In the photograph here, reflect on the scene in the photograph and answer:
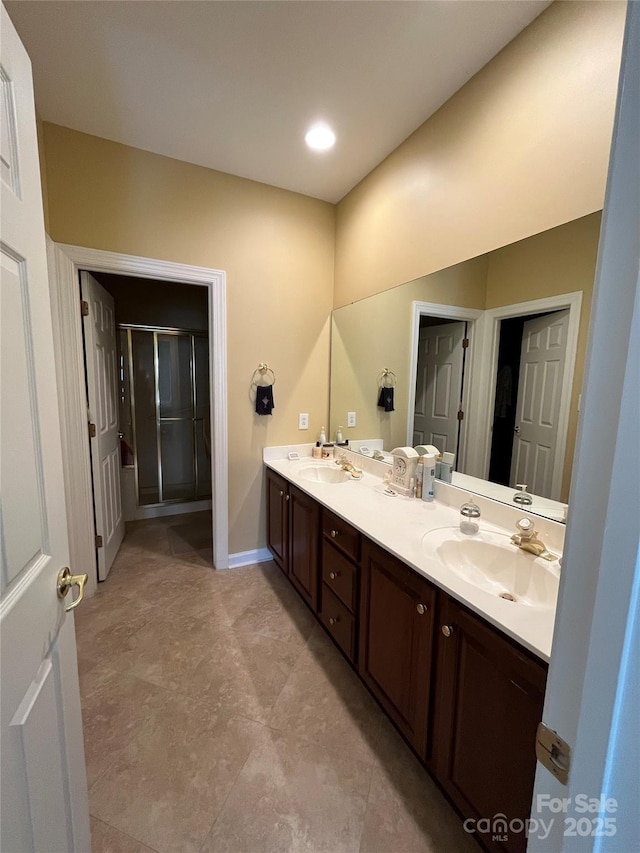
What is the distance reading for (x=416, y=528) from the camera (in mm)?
1451

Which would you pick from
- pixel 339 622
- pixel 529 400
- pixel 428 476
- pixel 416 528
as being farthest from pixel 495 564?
pixel 339 622

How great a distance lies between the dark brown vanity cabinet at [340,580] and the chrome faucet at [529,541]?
2.02ft

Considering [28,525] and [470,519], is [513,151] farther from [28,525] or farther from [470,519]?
[28,525]

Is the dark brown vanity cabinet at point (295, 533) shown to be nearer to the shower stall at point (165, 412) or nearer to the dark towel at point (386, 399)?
the dark towel at point (386, 399)

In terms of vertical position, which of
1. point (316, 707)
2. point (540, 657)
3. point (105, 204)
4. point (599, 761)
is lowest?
point (316, 707)

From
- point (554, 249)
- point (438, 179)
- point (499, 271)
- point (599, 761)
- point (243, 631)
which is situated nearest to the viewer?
point (599, 761)

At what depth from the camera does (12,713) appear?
61cm

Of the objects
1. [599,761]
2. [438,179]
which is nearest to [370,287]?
[438,179]

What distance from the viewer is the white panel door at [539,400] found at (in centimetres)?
132

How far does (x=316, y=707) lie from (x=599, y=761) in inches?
57.0

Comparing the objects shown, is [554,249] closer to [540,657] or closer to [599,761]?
[540,657]

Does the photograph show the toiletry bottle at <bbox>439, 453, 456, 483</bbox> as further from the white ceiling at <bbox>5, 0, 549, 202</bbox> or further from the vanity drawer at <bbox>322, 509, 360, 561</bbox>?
the white ceiling at <bbox>5, 0, 549, 202</bbox>

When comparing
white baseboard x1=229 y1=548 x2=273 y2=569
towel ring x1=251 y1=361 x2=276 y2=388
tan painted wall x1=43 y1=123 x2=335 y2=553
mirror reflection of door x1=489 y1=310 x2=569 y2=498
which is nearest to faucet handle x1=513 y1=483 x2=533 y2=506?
mirror reflection of door x1=489 y1=310 x2=569 y2=498

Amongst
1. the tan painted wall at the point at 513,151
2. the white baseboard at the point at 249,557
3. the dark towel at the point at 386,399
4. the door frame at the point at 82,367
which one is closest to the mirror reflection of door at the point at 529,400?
the tan painted wall at the point at 513,151
